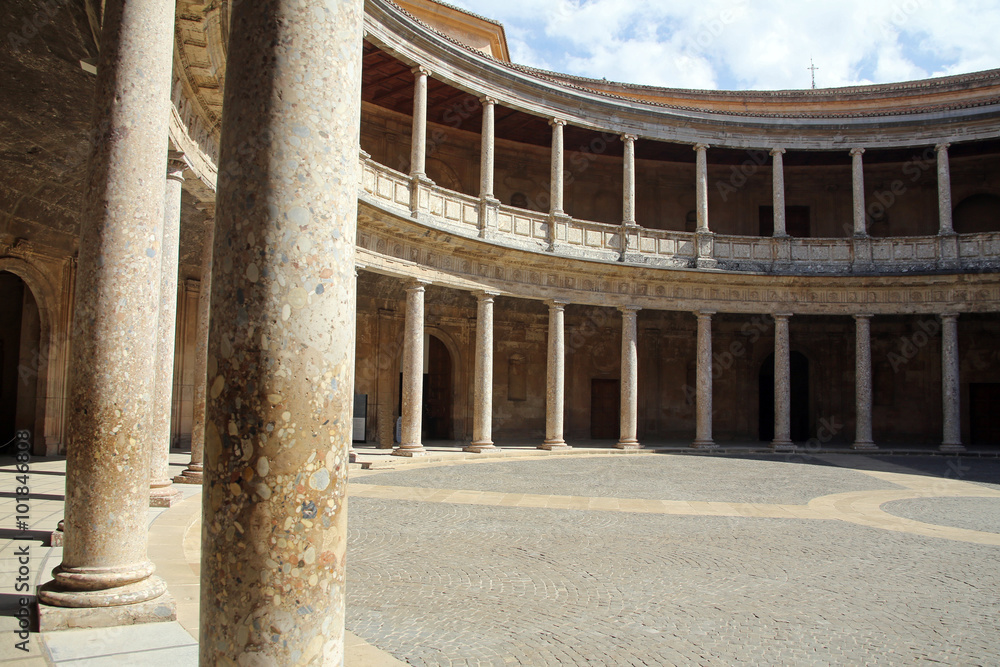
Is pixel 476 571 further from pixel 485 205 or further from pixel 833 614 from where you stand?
pixel 485 205

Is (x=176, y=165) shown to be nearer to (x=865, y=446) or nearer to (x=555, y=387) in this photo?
(x=555, y=387)

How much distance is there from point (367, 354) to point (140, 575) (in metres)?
16.0

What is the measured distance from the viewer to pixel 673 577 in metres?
6.44

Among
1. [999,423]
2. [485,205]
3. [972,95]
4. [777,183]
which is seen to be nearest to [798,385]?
[999,423]

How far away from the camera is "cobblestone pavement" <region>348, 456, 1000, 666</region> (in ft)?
15.6

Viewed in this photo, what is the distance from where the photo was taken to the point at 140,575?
4469mm

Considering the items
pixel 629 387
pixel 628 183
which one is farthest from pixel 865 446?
pixel 628 183

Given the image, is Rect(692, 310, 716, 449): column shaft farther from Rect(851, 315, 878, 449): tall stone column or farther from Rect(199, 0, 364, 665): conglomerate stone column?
Rect(199, 0, 364, 665): conglomerate stone column

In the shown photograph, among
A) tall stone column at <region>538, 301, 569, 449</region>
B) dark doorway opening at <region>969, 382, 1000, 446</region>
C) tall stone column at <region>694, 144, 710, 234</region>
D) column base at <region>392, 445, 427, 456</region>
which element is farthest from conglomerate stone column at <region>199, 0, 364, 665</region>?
dark doorway opening at <region>969, 382, 1000, 446</region>

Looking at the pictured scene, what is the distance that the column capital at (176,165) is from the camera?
8641mm

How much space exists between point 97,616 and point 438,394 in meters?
18.6

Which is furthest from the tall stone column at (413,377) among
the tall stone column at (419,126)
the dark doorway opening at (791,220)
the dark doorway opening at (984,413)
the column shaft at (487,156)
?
the dark doorway opening at (984,413)

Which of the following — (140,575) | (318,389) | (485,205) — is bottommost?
(140,575)

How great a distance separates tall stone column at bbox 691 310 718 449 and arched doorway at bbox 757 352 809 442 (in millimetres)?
5484
